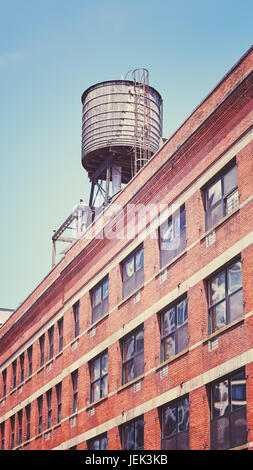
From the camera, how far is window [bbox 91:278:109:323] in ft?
117

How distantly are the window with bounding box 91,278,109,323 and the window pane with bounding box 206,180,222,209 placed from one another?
9.03 metres

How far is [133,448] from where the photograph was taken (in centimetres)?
3014

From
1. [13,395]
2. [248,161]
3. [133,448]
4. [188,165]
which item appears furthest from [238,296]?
[13,395]

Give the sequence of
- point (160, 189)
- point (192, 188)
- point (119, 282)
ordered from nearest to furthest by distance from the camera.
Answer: point (192, 188)
point (160, 189)
point (119, 282)

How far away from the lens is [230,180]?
2681cm

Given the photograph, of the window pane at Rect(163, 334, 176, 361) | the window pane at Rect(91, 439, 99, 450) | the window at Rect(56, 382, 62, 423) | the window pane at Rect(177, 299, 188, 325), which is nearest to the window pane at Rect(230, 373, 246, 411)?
the window pane at Rect(177, 299, 188, 325)

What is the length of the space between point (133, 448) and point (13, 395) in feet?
58.6

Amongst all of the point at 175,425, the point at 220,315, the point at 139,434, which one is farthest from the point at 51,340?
the point at 220,315

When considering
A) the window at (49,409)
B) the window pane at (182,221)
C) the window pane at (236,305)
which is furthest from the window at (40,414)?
the window pane at (236,305)

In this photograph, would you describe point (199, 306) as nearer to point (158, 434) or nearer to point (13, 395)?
point (158, 434)

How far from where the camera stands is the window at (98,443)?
32.8 metres

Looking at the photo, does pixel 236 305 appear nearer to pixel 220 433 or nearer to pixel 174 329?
pixel 220 433

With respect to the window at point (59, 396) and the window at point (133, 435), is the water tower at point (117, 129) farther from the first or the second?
the window at point (133, 435)

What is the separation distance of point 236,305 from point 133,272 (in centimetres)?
868
